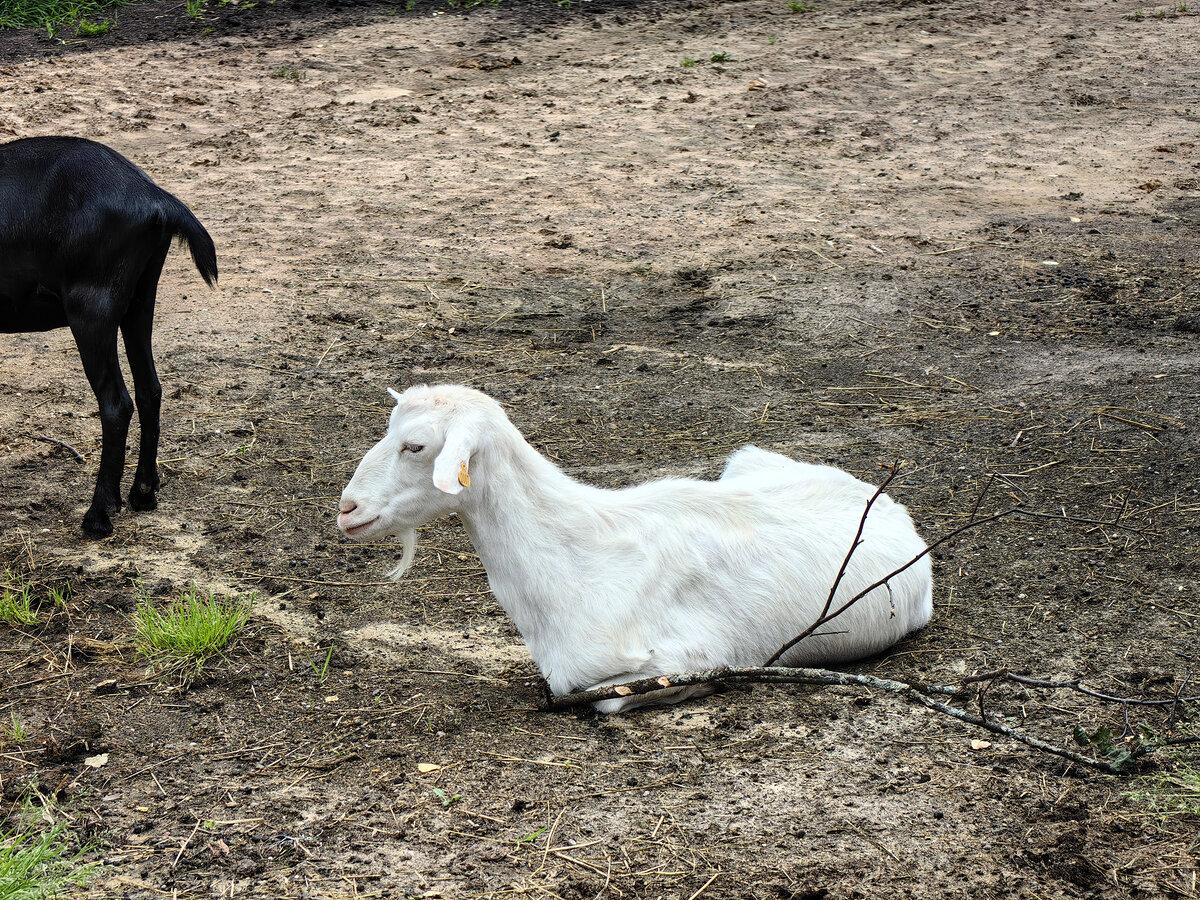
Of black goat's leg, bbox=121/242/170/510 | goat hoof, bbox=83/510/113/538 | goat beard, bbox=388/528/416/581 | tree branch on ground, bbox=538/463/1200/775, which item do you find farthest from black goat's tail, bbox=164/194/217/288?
tree branch on ground, bbox=538/463/1200/775

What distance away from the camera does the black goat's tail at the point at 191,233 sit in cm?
475

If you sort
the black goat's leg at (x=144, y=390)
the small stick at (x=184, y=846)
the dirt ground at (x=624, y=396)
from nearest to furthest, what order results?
the small stick at (x=184, y=846), the dirt ground at (x=624, y=396), the black goat's leg at (x=144, y=390)

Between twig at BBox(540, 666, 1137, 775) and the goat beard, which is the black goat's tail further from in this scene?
twig at BBox(540, 666, 1137, 775)

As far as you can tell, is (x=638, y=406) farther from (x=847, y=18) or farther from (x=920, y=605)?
(x=847, y=18)

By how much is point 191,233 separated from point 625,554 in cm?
244

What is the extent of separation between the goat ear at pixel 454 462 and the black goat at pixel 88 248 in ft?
6.58

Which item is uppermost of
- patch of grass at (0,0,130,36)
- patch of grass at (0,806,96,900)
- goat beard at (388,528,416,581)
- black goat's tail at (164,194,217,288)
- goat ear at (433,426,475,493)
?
patch of grass at (0,0,130,36)

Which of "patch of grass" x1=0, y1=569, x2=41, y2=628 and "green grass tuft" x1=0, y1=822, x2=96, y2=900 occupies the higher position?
"green grass tuft" x1=0, y1=822, x2=96, y2=900

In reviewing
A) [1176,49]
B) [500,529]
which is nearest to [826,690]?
[500,529]

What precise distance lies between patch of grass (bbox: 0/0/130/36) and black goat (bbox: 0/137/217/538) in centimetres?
864

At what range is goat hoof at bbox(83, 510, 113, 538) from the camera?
474 centimetres

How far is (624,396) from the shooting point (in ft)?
20.1

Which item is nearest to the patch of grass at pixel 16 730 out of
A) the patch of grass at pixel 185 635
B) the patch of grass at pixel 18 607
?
the patch of grass at pixel 185 635

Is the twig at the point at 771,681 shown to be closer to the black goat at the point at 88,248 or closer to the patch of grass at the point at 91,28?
the black goat at the point at 88,248
